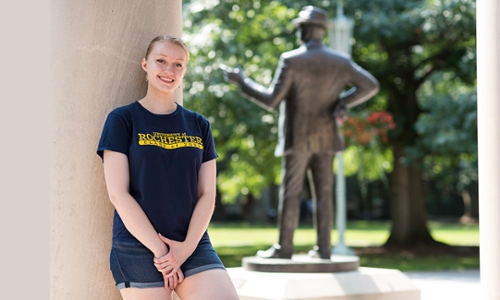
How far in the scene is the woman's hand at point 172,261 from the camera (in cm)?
360

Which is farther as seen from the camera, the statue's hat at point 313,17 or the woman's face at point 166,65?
the statue's hat at point 313,17

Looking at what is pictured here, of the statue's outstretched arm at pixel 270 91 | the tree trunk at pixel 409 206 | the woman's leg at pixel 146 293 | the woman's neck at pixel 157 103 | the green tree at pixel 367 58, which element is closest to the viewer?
the woman's leg at pixel 146 293

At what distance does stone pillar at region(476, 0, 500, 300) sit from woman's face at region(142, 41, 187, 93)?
2398 millimetres

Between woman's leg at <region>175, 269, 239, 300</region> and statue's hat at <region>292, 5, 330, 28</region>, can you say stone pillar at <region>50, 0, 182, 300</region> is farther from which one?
statue's hat at <region>292, 5, 330, 28</region>

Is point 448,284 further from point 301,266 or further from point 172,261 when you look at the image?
point 172,261

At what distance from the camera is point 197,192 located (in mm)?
3871

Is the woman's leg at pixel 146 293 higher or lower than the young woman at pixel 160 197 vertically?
lower

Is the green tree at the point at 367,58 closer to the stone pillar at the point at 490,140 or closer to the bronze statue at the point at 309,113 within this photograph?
the bronze statue at the point at 309,113

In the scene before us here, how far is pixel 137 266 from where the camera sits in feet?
11.9

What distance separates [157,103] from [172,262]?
2.53ft

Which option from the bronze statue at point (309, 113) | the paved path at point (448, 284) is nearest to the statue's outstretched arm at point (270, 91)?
the bronze statue at point (309, 113)

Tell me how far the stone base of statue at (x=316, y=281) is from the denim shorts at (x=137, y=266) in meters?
3.47

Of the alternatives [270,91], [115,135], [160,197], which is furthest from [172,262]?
[270,91]

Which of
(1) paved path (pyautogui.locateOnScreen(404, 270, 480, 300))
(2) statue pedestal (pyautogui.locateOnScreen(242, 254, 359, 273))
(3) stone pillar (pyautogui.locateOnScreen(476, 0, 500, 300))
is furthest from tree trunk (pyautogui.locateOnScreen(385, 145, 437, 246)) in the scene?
(3) stone pillar (pyautogui.locateOnScreen(476, 0, 500, 300))
